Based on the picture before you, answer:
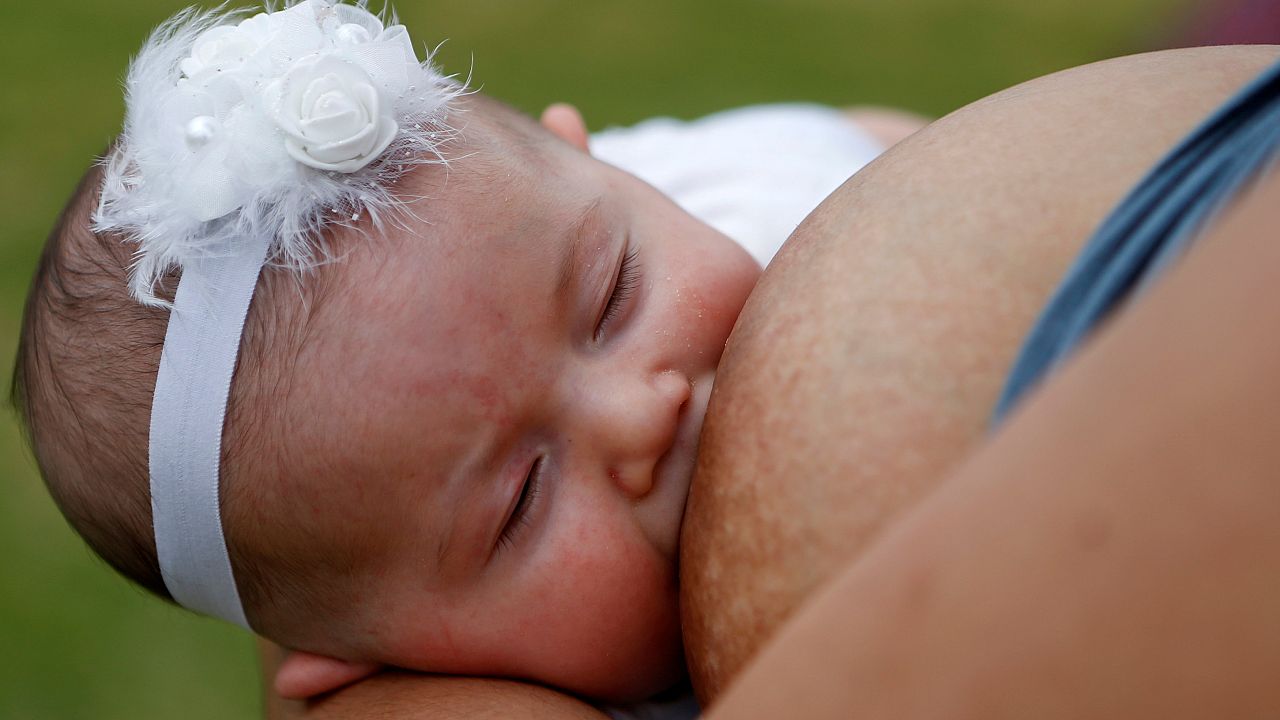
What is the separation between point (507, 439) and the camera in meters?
1.33

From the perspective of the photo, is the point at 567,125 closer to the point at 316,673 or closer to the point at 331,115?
the point at 331,115

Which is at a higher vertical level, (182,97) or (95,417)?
(182,97)

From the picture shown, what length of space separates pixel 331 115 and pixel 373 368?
30 centimetres

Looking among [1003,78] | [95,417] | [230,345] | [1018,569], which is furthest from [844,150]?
[1003,78]

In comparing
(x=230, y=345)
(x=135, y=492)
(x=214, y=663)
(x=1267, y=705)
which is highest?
(x=1267, y=705)

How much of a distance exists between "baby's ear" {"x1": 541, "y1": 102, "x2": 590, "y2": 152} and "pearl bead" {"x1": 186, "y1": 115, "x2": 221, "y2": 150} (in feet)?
1.74

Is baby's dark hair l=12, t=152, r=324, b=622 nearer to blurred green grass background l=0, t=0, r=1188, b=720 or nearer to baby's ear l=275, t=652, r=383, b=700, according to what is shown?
baby's ear l=275, t=652, r=383, b=700

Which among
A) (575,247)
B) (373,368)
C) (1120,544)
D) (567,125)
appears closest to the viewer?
(1120,544)

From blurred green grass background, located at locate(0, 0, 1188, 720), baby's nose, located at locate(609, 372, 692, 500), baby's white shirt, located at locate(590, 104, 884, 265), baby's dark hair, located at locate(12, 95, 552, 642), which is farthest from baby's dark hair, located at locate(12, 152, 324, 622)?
blurred green grass background, located at locate(0, 0, 1188, 720)

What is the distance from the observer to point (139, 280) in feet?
4.31

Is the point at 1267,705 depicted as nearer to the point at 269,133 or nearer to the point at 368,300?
the point at 368,300

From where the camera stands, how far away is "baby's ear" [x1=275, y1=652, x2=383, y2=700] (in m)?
1.45

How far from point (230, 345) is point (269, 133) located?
10.3 inches

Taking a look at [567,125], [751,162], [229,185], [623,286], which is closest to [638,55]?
[751,162]
